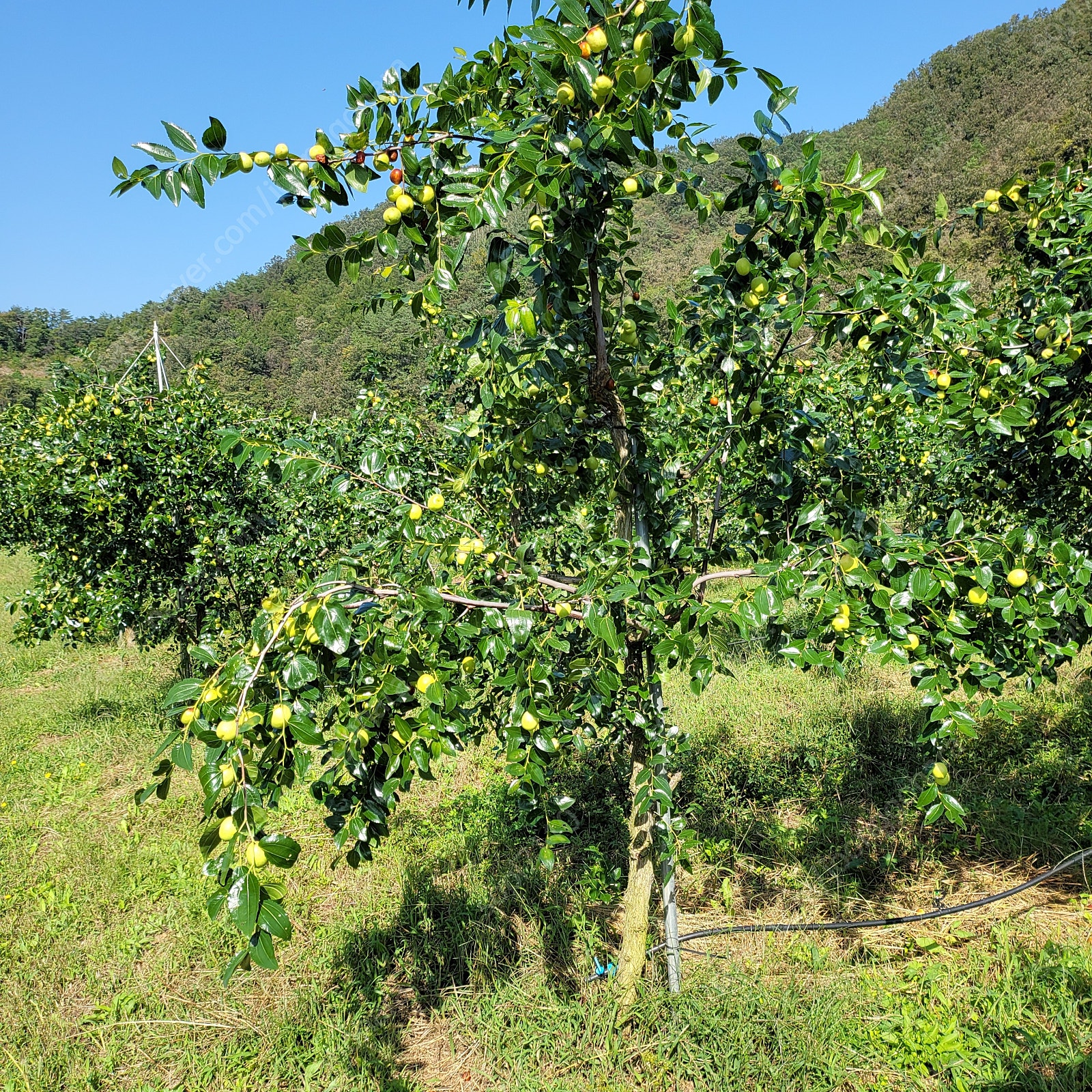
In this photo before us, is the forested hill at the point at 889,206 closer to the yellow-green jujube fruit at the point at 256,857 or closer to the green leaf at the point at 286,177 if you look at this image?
the green leaf at the point at 286,177

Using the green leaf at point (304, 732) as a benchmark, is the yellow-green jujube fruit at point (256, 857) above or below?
below

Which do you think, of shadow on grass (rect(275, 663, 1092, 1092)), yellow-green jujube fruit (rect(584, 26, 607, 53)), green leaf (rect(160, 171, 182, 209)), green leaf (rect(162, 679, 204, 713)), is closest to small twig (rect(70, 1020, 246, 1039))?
shadow on grass (rect(275, 663, 1092, 1092))

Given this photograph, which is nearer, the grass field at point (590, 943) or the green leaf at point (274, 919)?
the green leaf at point (274, 919)

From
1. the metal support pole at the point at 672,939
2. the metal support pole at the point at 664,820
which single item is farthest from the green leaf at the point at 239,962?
the metal support pole at the point at 672,939

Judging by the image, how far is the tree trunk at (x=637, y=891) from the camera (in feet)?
6.82

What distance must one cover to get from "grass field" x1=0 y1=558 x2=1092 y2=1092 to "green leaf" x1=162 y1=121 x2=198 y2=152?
7.40ft

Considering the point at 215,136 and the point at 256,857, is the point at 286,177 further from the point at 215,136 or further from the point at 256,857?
the point at 256,857

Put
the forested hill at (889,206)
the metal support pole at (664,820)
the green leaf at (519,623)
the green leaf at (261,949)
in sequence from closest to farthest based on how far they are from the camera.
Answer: the green leaf at (261,949) < the green leaf at (519,623) < the metal support pole at (664,820) < the forested hill at (889,206)

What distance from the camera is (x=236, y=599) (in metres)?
5.49

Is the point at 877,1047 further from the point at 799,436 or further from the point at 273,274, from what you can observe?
the point at 273,274

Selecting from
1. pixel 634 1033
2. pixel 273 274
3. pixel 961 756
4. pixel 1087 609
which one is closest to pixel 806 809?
pixel 961 756

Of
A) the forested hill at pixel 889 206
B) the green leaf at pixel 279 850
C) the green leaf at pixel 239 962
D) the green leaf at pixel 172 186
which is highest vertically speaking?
the forested hill at pixel 889 206

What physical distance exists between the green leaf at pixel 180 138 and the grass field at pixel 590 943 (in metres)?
2.26

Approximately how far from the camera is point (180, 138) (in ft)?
3.63
